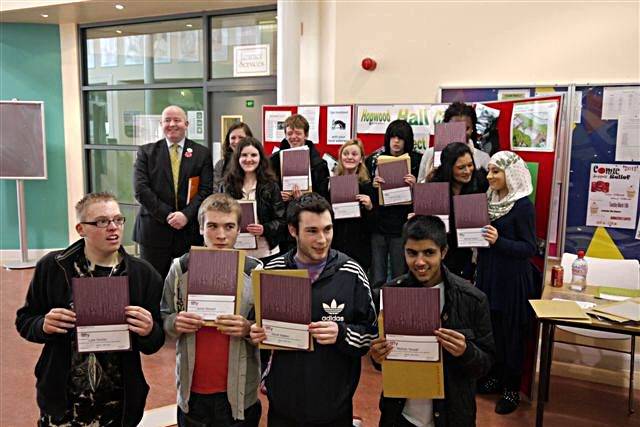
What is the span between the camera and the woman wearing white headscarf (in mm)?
3146

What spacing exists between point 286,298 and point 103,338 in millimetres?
647

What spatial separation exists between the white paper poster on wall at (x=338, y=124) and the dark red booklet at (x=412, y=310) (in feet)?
10.3

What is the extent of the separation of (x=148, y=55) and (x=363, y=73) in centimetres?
335

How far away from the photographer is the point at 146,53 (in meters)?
7.04

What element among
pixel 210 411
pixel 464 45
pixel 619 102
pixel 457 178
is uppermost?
pixel 464 45

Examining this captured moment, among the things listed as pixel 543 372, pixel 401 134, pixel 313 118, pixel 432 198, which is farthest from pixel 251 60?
pixel 543 372

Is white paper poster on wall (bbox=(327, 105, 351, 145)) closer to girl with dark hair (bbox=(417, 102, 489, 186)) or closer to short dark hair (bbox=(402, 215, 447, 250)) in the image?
girl with dark hair (bbox=(417, 102, 489, 186))

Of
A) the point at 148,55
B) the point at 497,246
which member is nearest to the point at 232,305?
the point at 497,246

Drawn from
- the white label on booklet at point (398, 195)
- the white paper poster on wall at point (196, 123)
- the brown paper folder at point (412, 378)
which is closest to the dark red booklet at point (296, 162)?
the white label on booklet at point (398, 195)

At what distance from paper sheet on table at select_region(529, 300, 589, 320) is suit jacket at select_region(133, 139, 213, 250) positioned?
2412 mm

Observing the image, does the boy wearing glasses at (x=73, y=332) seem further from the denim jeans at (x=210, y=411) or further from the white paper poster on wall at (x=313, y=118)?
the white paper poster on wall at (x=313, y=118)

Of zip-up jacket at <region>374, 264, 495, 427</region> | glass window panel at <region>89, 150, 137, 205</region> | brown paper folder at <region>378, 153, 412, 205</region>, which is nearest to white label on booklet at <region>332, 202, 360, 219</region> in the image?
brown paper folder at <region>378, 153, 412, 205</region>

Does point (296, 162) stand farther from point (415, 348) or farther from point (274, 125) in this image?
point (415, 348)

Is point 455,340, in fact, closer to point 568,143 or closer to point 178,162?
point 568,143
